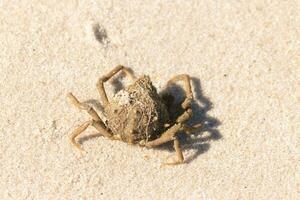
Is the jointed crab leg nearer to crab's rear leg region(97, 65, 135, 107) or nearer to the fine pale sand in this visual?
the fine pale sand

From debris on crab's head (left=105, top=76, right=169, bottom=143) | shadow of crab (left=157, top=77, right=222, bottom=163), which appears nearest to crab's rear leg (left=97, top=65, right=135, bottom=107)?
debris on crab's head (left=105, top=76, right=169, bottom=143)

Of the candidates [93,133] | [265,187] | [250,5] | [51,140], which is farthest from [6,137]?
[250,5]

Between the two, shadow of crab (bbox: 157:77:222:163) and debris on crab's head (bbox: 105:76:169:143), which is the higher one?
debris on crab's head (bbox: 105:76:169:143)

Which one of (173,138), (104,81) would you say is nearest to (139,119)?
(173,138)

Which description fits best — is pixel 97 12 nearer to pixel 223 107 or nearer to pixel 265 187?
pixel 223 107

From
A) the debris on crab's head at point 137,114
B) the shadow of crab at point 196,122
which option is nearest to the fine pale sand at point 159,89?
the shadow of crab at point 196,122

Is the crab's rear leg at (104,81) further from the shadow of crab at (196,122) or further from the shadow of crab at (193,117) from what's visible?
the shadow of crab at (196,122)
